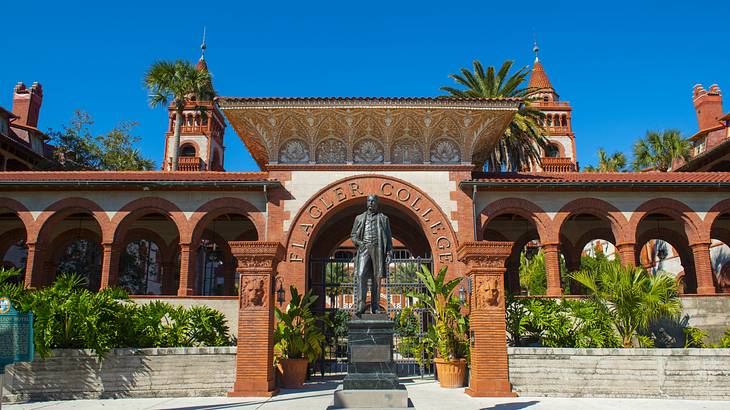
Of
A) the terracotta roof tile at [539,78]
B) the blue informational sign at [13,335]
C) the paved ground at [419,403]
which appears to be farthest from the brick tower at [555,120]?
the blue informational sign at [13,335]

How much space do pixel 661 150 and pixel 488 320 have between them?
32.1 meters

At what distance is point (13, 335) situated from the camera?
668 cm

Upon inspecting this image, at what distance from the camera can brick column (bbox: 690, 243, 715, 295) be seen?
16578mm

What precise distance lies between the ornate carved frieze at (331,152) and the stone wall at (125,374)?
25.0 feet

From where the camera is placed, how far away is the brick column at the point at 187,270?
1673cm

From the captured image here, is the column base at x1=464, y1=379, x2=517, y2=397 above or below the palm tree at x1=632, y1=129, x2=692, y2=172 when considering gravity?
below

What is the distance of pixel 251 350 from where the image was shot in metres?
11.5

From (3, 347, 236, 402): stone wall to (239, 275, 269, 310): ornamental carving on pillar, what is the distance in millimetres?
1029

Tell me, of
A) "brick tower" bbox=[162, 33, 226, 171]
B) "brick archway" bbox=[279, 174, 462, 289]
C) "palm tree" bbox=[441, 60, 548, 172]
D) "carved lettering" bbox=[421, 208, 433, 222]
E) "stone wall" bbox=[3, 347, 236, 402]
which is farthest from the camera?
"brick tower" bbox=[162, 33, 226, 171]

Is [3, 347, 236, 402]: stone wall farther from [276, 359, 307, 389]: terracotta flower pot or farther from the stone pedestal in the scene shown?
the stone pedestal

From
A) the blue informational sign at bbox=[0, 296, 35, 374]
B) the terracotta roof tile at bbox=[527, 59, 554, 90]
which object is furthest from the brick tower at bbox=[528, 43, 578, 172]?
the blue informational sign at bbox=[0, 296, 35, 374]

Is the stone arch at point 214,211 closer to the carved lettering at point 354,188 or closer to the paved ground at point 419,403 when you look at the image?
the carved lettering at point 354,188

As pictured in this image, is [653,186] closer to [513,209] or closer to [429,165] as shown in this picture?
[513,209]

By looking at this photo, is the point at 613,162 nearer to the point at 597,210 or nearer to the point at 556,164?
the point at 556,164
